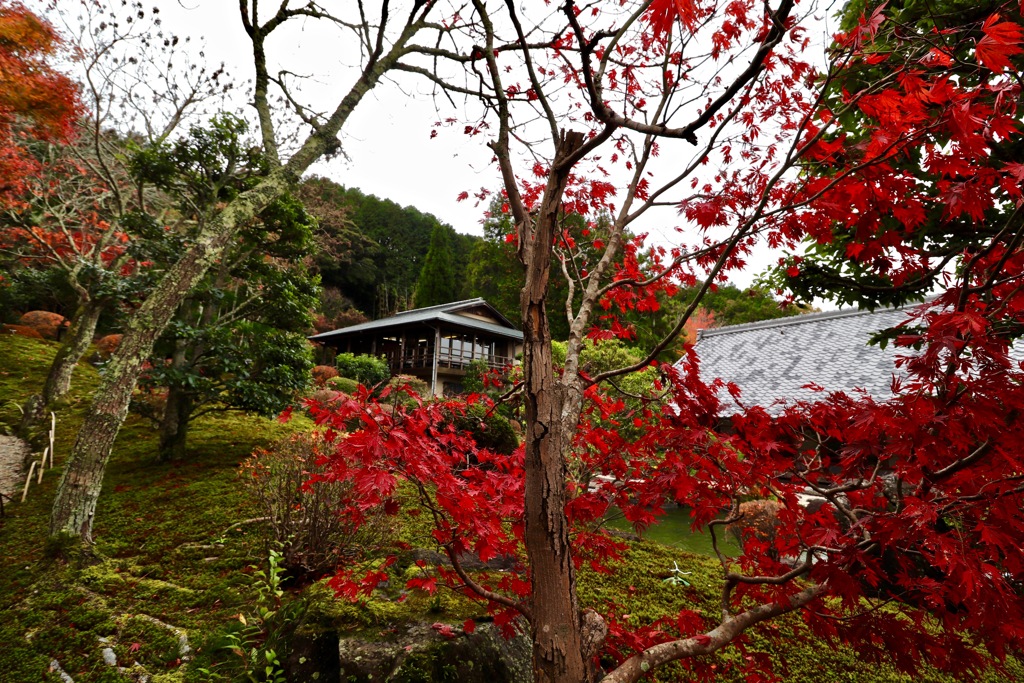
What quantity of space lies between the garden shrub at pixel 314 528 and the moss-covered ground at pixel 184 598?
349mm

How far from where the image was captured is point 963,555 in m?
1.82

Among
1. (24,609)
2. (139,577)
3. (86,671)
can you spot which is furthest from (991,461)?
(24,609)

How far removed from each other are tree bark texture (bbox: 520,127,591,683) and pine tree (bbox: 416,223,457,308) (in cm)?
2684

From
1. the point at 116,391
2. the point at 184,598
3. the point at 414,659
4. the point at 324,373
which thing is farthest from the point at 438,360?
the point at 414,659

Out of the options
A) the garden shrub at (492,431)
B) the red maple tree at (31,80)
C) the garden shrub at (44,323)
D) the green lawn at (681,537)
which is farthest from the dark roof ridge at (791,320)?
the garden shrub at (44,323)

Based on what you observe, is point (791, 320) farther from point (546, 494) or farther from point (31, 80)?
point (31, 80)

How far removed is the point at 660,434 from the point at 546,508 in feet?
4.08

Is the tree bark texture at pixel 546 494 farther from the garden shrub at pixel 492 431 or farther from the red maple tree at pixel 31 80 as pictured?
the red maple tree at pixel 31 80

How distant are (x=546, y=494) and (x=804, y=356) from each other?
13292 millimetres

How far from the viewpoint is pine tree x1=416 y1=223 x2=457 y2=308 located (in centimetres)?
2827

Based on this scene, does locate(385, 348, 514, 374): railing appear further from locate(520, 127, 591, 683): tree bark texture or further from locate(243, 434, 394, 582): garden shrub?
locate(520, 127, 591, 683): tree bark texture

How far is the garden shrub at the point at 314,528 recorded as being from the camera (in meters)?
3.99

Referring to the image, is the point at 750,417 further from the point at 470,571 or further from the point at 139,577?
the point at 139,577

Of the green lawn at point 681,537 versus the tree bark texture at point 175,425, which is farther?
the green lawn at point 681,537
